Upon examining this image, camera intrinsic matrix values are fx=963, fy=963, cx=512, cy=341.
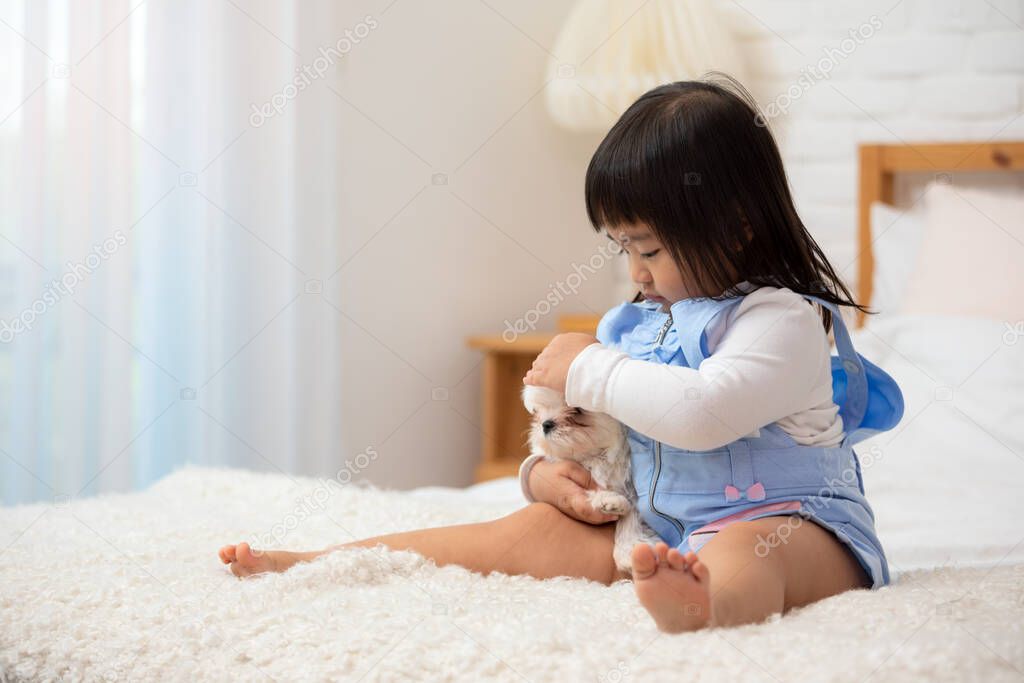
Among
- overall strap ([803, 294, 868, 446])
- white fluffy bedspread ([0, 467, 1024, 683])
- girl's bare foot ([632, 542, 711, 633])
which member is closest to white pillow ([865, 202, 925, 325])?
overall strap ([803, 294, 868, 446])

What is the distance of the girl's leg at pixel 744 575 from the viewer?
0.72 m

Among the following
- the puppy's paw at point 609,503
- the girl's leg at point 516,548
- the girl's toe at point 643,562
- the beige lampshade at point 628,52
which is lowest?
the girl's leg at point 516,548

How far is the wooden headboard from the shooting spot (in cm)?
217

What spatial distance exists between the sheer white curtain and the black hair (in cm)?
119

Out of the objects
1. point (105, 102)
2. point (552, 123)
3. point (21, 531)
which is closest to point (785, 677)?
point (21, 531)

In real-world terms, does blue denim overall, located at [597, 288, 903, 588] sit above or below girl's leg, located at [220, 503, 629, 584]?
above

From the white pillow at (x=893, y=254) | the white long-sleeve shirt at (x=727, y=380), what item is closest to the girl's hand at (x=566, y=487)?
the white long-sleeve shirt at (x=727, y=380)

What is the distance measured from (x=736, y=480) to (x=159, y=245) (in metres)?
1.41

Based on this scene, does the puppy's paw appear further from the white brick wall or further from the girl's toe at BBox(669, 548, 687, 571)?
the white brick wall

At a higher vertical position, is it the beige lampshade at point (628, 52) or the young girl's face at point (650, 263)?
the beige lampshade at point (628, 52)

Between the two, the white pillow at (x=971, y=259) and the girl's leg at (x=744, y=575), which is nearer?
the girl's leg at (x=744, y=575)

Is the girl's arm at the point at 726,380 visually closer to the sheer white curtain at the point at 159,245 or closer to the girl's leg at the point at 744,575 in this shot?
the girl's leg at the point at 744,575

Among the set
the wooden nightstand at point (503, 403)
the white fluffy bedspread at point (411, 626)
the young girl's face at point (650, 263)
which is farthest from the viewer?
the wooden nightstand at point (503, 403)

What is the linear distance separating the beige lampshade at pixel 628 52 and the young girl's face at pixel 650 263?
4.66 feet
